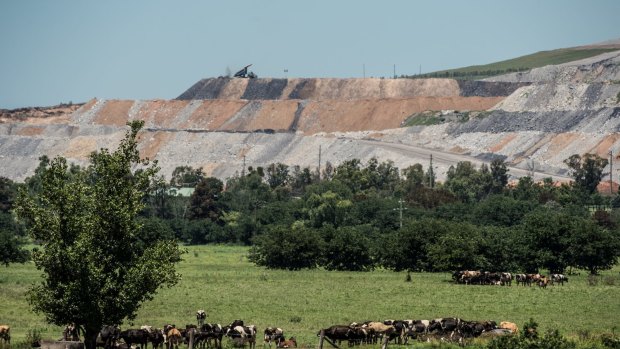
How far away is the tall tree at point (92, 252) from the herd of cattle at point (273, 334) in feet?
12.0

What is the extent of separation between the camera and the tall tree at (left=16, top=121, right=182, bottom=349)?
128 ft

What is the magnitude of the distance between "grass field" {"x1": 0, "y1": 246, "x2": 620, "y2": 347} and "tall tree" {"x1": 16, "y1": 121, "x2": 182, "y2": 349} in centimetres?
785

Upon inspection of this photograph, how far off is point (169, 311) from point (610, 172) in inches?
5343

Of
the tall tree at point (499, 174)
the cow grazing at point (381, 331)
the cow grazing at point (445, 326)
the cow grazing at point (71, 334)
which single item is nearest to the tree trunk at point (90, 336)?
the cow grazing at point (71, 334)

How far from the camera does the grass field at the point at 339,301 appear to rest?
55.4 m

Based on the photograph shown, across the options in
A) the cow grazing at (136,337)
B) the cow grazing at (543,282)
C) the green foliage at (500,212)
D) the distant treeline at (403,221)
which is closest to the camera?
the cow grazing at (136,337)

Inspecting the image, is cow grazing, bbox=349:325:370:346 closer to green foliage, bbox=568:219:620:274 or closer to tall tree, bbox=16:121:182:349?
tall tree, bbox=16:121:182:349

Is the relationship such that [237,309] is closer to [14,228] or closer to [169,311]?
[169,311]

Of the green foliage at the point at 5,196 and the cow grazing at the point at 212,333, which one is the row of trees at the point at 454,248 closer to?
the cow grazing at the point at 212,333

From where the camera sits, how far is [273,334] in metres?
47.2

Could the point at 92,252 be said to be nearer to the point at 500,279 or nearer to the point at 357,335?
the point at 357,335

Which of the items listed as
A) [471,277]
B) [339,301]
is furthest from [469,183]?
[339,301]

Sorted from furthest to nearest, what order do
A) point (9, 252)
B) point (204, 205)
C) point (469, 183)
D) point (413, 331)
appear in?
point (469, 183) → point (204, 205) → point (9, 252) → point (413, 331)

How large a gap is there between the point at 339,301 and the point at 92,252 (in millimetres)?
28335
